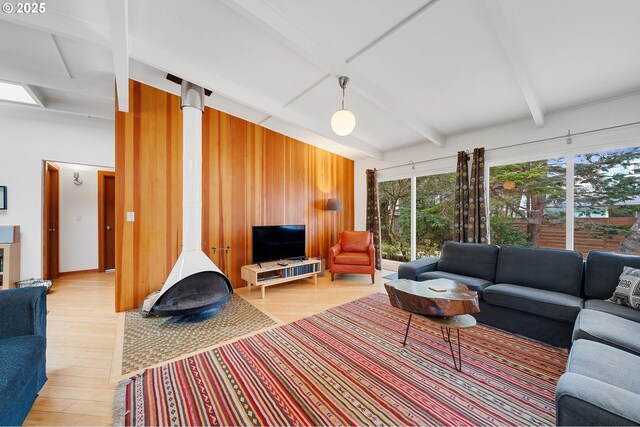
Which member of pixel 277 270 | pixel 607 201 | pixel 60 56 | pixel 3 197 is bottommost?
pixel 277 270

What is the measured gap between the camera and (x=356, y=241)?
455 centimetres

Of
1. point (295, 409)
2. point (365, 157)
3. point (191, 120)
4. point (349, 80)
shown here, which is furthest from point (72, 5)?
point (365, 157)

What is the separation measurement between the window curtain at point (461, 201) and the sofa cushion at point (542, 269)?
913mm

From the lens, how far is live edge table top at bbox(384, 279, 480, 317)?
1.73 metres

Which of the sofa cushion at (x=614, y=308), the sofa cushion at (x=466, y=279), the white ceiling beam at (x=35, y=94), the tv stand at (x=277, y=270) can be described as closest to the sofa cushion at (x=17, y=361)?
the tv stand at (x=277, y=270)

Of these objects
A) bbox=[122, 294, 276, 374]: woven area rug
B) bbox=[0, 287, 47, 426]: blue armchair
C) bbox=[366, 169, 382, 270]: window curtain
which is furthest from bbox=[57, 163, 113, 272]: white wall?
bbox=[366, 169, 382, 270]: window curtain

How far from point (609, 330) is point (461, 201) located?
2529 millimetres

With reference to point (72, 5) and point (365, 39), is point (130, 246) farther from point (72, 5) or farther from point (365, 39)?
point (365, 39)

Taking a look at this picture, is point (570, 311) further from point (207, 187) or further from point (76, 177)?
point (76, 177)

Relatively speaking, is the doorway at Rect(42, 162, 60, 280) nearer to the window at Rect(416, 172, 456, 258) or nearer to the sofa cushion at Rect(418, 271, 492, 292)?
the sofa cushion at Rect(418, 271, 492, 292)

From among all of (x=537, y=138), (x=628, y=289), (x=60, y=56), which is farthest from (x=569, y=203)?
(x=60, y=56)

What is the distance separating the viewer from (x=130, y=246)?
109 inches

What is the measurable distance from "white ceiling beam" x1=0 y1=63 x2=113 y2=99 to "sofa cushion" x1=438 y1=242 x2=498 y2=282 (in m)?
4.88

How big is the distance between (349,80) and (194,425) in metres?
2.91
